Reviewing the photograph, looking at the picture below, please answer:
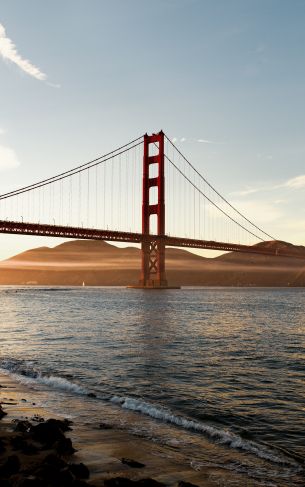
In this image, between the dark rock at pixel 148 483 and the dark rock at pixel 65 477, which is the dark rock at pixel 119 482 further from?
the dark rock at pixel 65 477

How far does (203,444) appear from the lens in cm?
804

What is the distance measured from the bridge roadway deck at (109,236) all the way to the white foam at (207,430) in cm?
6286

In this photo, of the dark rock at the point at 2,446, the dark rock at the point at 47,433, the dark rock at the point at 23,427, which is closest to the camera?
the dark rock at the point at 2,446

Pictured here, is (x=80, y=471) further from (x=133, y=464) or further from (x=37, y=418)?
(x=37, y=418)

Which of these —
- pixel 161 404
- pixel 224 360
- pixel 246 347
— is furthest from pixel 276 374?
pixel 246 347

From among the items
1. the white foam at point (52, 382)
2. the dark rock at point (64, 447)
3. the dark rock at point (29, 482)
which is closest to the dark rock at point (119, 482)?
the dark rock at point (29, 482)

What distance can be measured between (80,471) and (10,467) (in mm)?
856

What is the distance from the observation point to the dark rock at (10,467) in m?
5.93

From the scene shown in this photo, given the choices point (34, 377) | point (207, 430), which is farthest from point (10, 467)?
point (34, 377)

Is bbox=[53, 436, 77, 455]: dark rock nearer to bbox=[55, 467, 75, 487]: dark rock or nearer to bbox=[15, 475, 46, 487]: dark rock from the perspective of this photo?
bbox=[55, 467, 75, 487]: dark rock

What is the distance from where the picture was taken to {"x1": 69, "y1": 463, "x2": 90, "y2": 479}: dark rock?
20.2 ft

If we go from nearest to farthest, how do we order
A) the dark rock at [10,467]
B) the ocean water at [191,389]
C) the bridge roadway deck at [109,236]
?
the dark rock at [10,467] → the ocean water at [191,389] → the bridge roadway deck at [109,236]

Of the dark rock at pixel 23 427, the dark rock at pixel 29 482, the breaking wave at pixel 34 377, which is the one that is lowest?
the breaking wave at pixel 34 377

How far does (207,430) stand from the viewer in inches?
345
